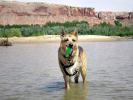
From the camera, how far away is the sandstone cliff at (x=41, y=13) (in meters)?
163

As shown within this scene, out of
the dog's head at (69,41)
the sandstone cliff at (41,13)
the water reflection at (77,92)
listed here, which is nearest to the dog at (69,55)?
the dog's head at (69,41)

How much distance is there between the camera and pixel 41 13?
176 m

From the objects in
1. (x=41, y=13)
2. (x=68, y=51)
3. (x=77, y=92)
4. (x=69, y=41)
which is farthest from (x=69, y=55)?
(x=41, y=13)

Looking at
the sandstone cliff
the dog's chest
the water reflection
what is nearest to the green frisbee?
the dog's chest

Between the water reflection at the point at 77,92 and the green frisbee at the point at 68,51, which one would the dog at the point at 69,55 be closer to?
the green frisbee at the point at 68,51

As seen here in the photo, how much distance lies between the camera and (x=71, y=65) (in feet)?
42.3

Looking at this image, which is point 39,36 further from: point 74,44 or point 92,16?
point 92,16

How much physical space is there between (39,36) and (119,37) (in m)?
16.6

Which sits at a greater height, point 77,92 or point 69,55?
point 69,55

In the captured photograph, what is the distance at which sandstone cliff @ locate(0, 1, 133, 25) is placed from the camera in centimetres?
16300

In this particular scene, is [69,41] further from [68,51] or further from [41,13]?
[41,13]

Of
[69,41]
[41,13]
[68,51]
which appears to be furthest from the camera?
[41,13]

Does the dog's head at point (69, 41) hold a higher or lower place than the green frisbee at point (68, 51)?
higher

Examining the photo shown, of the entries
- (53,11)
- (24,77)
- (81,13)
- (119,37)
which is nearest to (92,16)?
(81,13)
